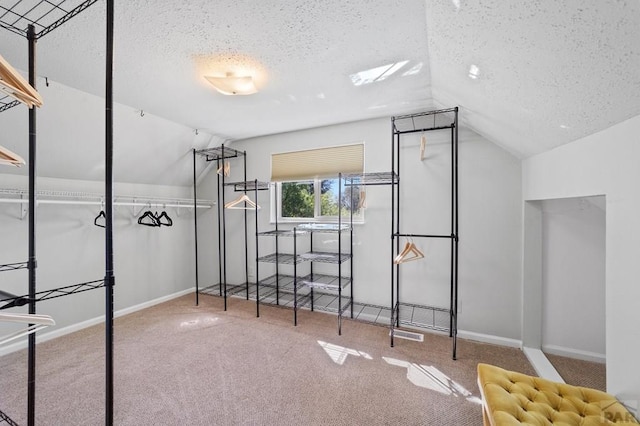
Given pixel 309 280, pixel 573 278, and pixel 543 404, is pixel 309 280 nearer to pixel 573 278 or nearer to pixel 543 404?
pixel 543 404

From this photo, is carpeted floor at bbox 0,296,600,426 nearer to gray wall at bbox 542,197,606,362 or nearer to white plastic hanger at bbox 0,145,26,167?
gray wall at bbox 542,197,606,362

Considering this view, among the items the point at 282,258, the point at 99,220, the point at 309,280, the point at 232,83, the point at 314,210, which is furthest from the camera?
the point at 314,210

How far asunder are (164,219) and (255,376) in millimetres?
2627

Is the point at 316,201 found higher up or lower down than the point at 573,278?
higher up

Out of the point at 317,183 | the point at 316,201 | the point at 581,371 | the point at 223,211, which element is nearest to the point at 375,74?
the point at 317,183

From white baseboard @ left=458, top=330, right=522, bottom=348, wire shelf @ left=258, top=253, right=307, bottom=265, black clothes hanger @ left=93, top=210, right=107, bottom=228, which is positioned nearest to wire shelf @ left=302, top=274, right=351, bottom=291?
wire shelf @ left=258, top=253, right=307, bottom=265

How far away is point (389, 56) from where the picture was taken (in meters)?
1.67

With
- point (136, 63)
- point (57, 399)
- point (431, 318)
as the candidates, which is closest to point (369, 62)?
point (136, 63)

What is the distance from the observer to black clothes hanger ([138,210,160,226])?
3.27 m

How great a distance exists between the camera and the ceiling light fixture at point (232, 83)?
1.75 metres

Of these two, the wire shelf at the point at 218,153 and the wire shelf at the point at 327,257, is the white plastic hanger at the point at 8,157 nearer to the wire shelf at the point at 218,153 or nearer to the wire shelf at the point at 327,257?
the wire shelf at the point at 327,257

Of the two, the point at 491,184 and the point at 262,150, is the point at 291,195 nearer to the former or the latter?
the point at 262,150

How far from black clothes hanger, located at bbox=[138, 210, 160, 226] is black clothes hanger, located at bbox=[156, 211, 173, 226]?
38 mm

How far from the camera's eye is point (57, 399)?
177cm
